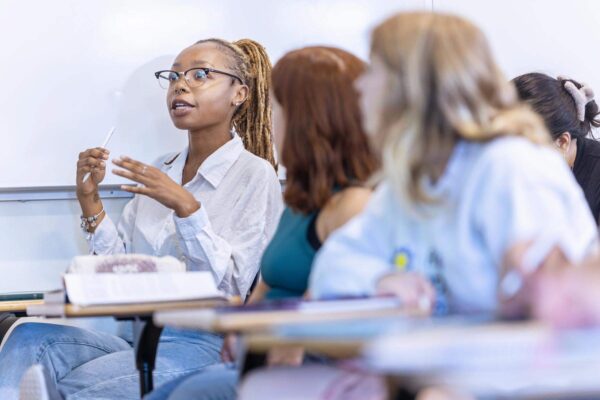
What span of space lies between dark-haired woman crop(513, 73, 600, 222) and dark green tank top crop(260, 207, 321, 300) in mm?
1067

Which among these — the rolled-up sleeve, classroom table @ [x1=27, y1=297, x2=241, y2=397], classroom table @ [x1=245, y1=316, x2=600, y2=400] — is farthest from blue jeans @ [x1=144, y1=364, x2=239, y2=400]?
the rolled-up sleeve

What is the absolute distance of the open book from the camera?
4.96ft

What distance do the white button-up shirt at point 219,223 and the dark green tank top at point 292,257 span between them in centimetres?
56

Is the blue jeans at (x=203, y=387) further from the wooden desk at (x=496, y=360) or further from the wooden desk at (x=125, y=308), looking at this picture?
the wooden desk at (x=496, y=360)

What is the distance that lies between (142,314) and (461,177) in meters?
0.67

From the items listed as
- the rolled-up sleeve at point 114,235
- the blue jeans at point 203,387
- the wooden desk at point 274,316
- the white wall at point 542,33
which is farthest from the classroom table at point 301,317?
the white wall at point 542,33

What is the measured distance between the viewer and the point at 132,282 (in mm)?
1599

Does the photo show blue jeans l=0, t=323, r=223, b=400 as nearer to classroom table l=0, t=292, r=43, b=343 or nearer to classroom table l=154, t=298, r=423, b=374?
classroom table l=0, t=292, r=43, b=343

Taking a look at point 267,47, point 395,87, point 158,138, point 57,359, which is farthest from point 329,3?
point 395,87

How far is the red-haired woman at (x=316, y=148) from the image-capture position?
1461mm

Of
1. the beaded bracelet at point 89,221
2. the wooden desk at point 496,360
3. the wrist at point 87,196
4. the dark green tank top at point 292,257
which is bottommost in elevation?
the beaded bracelet at point 89,221

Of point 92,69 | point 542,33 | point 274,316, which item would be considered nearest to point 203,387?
point 274,316

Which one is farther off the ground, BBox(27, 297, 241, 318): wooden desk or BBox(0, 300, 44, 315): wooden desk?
BBox(27, 297, 241, 318): wooden desk

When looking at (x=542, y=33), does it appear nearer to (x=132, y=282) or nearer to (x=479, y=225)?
(x=132, y=282)
